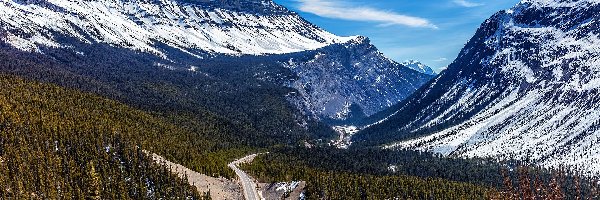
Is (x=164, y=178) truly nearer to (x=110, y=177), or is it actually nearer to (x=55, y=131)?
(x=110, y=177)

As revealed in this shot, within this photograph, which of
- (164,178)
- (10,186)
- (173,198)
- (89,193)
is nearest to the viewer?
(10,186)

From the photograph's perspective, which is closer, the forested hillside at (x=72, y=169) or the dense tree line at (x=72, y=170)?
Answer: the dense tree line at (x=72, y=170)

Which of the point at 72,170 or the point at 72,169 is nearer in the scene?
the point at 72,170

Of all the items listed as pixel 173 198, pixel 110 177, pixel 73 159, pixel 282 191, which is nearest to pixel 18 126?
pixel 73 159

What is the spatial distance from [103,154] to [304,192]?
236 ft

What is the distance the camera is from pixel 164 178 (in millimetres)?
186875

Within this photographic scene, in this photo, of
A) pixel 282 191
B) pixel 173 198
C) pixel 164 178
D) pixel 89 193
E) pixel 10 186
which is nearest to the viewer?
pixel 10 186

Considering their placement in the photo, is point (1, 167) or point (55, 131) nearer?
point (1, 167)

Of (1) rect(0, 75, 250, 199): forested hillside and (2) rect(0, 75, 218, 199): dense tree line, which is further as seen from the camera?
(1) rect(0, 75, 250, 199): forested hillside

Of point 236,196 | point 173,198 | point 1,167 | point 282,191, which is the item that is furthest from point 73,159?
point 282,191

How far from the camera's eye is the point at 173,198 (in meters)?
175

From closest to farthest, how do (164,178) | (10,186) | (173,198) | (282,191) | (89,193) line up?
(10,186)
(89,193)
(173,198)
(164,178)
(282,191)

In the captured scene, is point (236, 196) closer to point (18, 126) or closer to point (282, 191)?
point (282, 191)

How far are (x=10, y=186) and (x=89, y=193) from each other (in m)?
21.2
